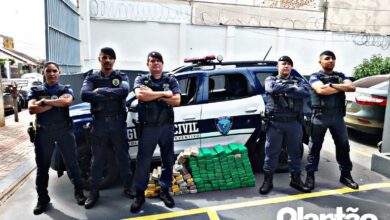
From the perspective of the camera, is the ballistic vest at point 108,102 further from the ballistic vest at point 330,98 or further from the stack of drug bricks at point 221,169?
the ballistic vest at point 330,98

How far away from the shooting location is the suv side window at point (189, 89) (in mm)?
4371

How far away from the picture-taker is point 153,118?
3.43 m

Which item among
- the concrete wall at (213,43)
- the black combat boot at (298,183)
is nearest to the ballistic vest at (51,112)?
the black combat boot at (298,183)

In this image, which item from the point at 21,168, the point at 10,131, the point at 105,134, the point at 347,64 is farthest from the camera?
the point at 347,64

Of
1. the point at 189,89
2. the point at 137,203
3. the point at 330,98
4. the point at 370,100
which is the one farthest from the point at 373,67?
the point at 137,203

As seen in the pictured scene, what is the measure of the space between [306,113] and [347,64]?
13.4 metres

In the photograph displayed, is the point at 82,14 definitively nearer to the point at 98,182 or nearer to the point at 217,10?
the point at 217,10

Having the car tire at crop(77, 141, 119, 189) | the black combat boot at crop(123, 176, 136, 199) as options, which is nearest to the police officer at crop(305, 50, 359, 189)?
the black combat boot at crop(123, 176, 136, 199)

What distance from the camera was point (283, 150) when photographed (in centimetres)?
461

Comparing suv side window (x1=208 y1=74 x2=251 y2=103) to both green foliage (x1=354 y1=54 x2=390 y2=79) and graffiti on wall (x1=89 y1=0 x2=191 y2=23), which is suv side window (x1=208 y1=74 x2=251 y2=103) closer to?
graffiti on wall (x1=89 y1=0 x2=191 y2=23)

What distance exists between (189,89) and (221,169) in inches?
53.3

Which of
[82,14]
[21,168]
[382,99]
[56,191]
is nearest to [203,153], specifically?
[56,191]

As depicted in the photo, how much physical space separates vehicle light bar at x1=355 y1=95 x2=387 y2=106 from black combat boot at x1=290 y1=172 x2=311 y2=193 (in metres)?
2.91

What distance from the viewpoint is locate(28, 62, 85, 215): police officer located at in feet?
11.1
